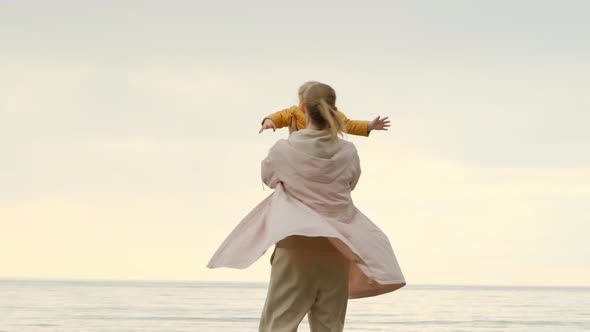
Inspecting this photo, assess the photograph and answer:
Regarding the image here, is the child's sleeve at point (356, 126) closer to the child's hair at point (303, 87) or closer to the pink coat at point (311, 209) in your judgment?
the pink coat at point (311, 209)

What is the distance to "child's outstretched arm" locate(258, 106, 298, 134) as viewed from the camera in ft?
16.6

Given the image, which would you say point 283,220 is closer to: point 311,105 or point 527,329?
point 311,105

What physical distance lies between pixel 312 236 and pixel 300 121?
2.08 ft

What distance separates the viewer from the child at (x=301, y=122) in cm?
506

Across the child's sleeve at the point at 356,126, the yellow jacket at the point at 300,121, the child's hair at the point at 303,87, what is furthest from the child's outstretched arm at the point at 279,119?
Result: the child's sleeve at the point at 356,126

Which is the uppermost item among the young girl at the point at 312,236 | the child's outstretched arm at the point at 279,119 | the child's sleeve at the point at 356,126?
the child's outstretched arm at the point at 279,119

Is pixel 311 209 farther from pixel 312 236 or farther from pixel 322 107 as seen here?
pixel 322 107

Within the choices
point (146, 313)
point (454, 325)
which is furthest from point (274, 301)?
point (146, 313)

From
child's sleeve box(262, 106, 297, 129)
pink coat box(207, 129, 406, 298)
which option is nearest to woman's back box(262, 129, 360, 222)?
pink coat box(207, 129, 406, 298)

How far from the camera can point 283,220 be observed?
15.9ft

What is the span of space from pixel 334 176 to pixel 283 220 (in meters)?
0.35

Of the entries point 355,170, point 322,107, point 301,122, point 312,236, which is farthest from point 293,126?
point 312,236

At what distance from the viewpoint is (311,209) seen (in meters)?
4.95

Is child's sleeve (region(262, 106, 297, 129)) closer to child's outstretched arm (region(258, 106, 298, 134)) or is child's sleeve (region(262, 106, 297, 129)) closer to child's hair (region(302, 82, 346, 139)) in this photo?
child's outstretched arm (region(258, 106, 298, 134))
